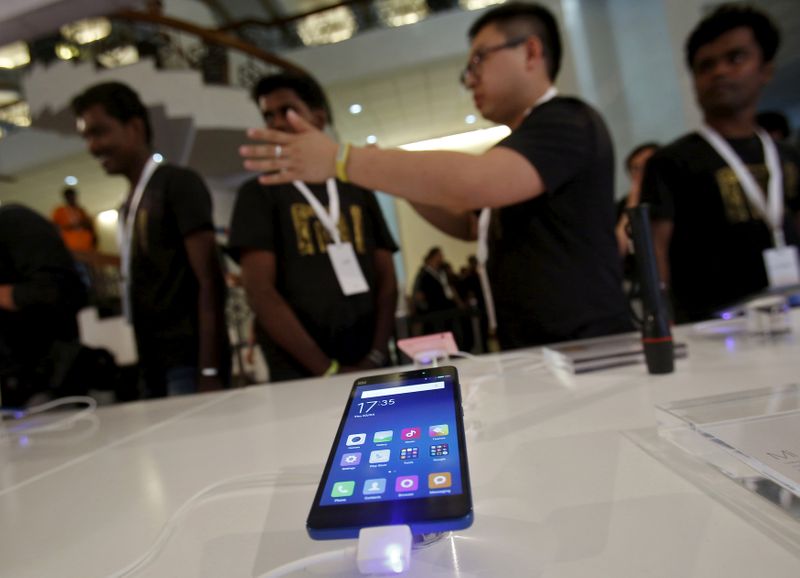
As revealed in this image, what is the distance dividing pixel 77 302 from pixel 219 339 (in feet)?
1.09

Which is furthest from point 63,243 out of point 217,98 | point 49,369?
point 217,98

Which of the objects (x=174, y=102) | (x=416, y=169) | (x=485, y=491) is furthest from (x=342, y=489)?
(x=174, y=102)

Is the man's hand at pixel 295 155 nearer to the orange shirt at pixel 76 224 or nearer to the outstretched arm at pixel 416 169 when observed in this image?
the outstretched arm at pixel 416 169

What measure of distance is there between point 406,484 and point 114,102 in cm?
158

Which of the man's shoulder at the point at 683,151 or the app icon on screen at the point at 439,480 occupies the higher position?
the man's shoulder at the point at 683,151

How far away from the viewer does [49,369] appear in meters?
1.11

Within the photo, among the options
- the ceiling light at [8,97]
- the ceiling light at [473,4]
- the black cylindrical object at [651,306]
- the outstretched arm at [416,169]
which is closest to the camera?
the black cylindrical object at [651,306]

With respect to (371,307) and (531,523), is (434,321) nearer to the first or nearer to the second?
(371,307)

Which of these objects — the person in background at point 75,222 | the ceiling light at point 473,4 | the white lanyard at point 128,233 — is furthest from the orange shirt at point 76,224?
the ceiling light at point 473,4

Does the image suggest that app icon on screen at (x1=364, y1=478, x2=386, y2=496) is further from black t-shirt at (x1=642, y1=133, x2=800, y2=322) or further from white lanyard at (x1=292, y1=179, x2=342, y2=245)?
black t-shirt at (x1=642, y1=133, x2=800, y2=322)

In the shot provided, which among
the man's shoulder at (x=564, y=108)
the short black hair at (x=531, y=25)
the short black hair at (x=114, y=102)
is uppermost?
the short black hair at (x=114, y=102)

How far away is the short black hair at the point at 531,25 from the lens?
1021mm

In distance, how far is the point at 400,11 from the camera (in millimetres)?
4684

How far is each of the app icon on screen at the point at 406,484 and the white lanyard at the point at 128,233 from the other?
4.04ft
